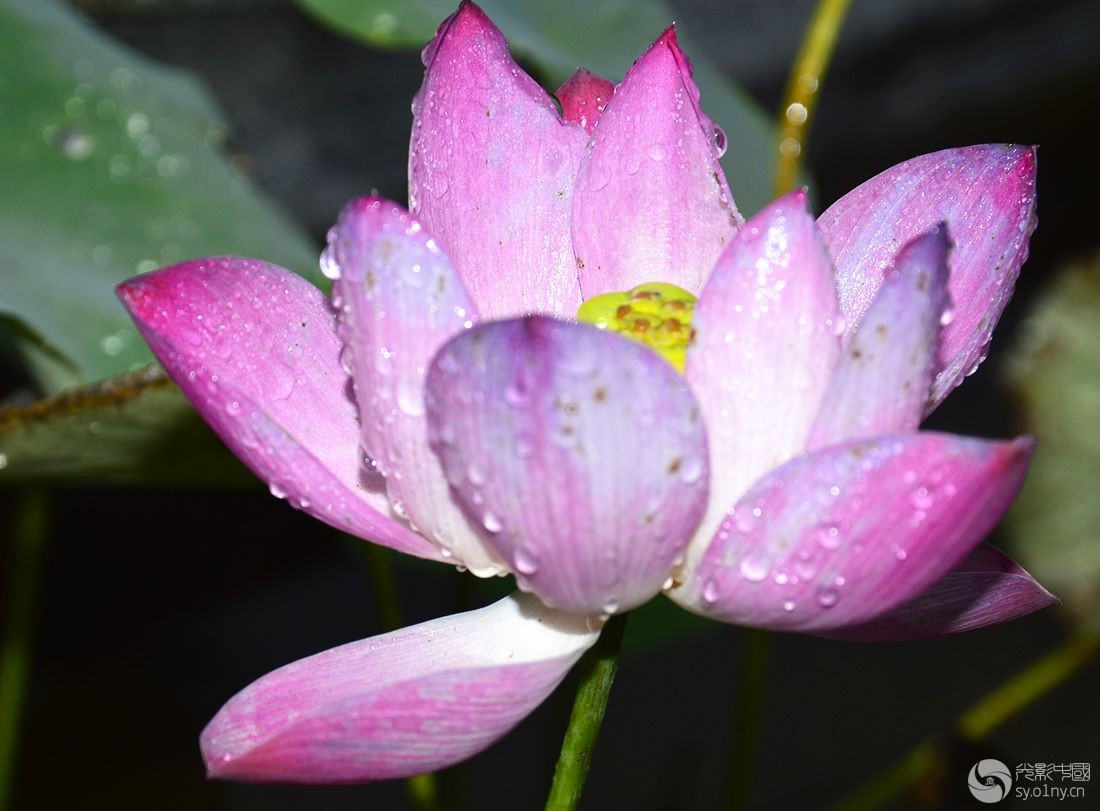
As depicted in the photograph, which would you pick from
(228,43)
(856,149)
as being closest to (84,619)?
(228,43)

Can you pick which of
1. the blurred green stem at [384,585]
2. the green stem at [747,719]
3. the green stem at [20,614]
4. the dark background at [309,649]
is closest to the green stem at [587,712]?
the blurred green stem at [384,585]

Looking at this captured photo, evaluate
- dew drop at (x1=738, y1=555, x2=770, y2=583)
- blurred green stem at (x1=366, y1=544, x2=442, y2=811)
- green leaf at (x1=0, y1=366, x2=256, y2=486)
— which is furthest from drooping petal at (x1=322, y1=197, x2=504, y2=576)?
blurred green stem at (x1=366, y1=544, x2=442, y2=811)

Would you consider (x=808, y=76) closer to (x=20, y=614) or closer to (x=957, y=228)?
(x=957, y=228)

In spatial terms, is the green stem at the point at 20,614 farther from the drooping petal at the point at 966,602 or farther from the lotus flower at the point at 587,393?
the drooping petal at the point at 966,602

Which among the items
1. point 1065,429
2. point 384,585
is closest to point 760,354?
point 384,585

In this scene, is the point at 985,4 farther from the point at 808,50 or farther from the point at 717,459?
the point at 717,459

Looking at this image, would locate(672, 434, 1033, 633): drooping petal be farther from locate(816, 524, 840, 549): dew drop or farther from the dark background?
the dark background

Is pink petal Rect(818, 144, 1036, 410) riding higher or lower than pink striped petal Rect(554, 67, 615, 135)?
lower
